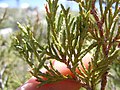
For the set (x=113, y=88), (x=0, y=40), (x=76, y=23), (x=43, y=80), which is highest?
(x=0, y=40)

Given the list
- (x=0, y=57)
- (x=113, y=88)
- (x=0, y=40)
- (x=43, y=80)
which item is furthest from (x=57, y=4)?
(x=0, y=57)

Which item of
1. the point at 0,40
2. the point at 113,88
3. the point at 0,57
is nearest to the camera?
the point at 113,88

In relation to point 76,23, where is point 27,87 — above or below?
below

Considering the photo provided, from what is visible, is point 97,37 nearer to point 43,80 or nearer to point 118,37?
point 118,37

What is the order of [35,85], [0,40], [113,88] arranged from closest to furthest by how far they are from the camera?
[35,85]
[113,88]
[0,40]

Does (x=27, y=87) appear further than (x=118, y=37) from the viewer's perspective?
Yes

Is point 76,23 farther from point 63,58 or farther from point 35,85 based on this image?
point 35,85
